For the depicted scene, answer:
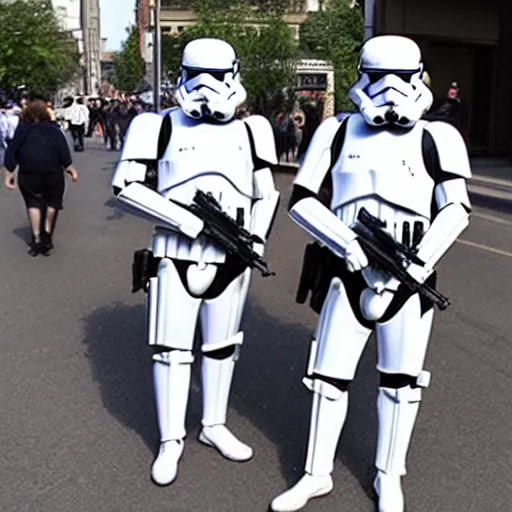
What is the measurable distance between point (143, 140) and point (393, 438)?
5.23ft

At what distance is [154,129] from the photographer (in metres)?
3.75

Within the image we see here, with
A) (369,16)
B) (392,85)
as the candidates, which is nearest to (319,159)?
(392,85)

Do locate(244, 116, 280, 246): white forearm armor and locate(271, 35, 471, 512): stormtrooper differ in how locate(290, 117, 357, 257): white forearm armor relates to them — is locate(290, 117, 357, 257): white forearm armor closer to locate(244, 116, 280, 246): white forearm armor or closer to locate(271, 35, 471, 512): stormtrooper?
locate(271, 35, 471, 512): stormtrooper

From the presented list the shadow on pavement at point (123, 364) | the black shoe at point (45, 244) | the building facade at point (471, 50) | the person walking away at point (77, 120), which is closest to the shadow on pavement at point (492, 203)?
the building facade at point (471, 50)

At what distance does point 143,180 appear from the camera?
3.77 m

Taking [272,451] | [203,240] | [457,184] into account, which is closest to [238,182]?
[203,240]

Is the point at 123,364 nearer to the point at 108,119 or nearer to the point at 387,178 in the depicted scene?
the point at 387,178

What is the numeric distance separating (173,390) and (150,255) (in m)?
0.60

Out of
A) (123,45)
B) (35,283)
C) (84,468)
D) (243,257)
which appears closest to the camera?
(243,257)

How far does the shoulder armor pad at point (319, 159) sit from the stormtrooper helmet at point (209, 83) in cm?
46

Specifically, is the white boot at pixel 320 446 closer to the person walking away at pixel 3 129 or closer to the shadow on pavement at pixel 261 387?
the shadow on pavement at pixel 261 387

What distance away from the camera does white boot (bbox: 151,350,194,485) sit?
3.86 meters

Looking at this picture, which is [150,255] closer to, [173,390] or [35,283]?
[173,390]

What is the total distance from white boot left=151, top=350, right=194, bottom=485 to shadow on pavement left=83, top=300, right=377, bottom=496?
0.28m
